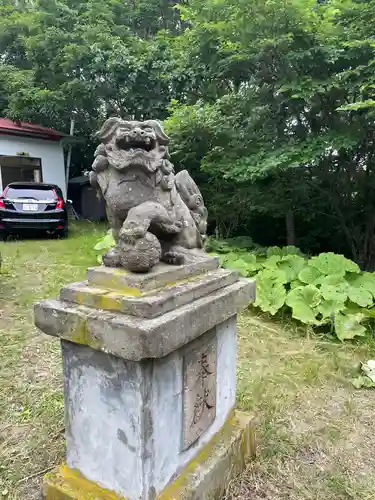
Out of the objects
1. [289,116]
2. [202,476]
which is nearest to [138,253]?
[202,476]

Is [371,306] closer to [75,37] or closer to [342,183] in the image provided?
[342,183]

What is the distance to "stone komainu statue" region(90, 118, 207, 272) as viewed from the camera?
1562mm

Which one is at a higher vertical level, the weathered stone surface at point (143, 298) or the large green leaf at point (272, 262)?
the weathered stone surface at point (143, 298)

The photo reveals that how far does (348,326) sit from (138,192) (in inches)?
116

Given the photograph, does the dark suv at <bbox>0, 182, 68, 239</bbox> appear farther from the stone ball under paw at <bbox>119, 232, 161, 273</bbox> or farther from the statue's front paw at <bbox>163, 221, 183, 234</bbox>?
the stone ball under paw at <bbox>119, 232, 161, 273</bbox>

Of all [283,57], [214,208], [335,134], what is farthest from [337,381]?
[214,208]

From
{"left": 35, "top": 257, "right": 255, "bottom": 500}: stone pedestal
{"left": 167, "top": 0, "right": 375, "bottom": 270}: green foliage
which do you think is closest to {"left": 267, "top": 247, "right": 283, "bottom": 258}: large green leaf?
{"left": 167, "top": 0, "right": 375, "bottom": 270}: green foliage

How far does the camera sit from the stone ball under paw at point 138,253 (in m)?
1.54

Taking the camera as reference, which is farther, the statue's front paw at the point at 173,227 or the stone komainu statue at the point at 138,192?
the statue's front paw at the point at 173,227

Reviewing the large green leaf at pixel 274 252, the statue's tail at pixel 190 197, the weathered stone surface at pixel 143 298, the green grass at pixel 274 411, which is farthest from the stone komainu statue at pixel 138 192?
the large green leaf at pixel 274 252

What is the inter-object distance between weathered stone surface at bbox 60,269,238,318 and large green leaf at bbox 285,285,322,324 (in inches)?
99.5

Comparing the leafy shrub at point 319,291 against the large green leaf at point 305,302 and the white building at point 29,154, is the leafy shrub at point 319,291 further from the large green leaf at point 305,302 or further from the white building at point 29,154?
the white building at point 29,154

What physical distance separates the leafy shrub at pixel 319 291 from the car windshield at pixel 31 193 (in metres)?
5.33

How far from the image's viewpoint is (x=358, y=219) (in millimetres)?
6930
